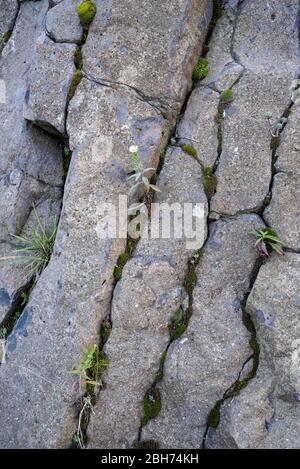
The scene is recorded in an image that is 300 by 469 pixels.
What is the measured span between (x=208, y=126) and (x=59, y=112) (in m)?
0.89

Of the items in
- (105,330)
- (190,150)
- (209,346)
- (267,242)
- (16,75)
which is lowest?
(105,330)

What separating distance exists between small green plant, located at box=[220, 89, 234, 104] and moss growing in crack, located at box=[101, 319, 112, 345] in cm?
144

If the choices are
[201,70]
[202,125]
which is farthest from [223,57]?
[202,125]

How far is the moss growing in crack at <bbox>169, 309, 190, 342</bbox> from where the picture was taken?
307cm

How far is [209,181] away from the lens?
320 centimetres

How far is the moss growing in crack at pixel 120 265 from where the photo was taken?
3125 millimetres

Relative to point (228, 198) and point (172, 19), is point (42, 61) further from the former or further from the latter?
point (228, 198)

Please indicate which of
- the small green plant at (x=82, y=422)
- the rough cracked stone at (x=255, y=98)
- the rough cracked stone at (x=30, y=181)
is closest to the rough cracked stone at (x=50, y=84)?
the rough cracked stone at (x=30, y=181)

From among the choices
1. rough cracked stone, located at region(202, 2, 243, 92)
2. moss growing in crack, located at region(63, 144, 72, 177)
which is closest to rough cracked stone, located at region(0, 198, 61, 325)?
moss growing in crack, located at region(63, 144, 72, 177)

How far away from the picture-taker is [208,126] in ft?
10.8

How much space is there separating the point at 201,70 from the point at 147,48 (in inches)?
14.1

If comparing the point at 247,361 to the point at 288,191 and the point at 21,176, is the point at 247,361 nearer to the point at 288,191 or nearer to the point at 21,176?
the point at 288,191

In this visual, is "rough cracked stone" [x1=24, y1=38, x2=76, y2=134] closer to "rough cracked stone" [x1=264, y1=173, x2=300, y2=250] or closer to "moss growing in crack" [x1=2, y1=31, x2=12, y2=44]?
"moss growing in crack" [x1=2, y1=31, x2=12, y2=44]

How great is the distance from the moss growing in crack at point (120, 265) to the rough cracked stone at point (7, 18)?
6.57 ft
